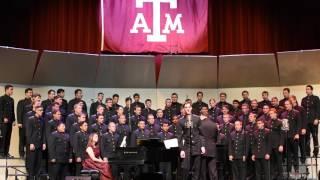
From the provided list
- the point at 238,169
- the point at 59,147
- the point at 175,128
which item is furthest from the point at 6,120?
the point at 238,169

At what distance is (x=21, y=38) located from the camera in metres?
16.8

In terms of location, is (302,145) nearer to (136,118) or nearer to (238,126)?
(238,126)

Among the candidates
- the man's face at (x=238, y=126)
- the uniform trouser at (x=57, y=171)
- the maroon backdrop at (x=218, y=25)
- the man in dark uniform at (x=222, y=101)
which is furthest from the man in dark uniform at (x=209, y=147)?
the maroon backdrop at (x=218, y=25)

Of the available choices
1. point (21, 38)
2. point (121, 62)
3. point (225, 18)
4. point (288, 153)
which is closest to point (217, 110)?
point (288, 153)

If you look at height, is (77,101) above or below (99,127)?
above

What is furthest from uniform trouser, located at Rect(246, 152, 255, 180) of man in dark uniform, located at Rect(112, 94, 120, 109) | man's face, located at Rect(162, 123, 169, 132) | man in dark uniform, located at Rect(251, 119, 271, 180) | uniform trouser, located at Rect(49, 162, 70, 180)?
uniform trouser, located at Rect(49, 162, 70, 180)

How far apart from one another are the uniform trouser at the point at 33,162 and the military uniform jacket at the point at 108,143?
59.2 inches

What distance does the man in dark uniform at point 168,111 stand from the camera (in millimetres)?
15131

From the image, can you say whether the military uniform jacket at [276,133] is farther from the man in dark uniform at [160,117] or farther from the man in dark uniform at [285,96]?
the man in dark uniform at [160,117]

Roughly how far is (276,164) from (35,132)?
590 cm

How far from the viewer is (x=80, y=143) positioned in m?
13.4

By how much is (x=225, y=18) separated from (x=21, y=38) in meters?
6.42

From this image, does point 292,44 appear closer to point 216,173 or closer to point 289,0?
point 289,0

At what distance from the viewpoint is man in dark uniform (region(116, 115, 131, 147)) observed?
1383 cm
